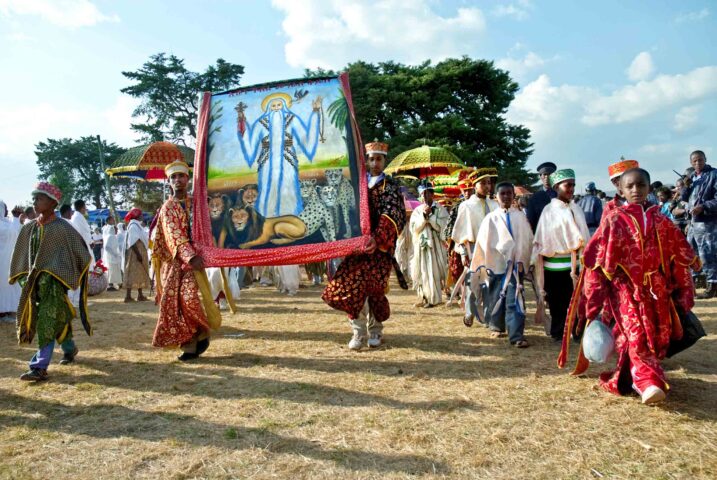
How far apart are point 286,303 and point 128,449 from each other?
6581 millimetres

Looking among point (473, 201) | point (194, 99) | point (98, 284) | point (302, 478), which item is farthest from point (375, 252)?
point (194, 99)

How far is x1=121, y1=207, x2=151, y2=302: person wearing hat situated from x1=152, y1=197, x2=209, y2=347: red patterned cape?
5.53m

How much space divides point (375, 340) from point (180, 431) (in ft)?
8.88

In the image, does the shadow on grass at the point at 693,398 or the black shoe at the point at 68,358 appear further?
the black shoe at the point at 68,358

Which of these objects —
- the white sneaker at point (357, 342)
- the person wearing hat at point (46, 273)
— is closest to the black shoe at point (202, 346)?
the person wearing hat at point (46, 273)

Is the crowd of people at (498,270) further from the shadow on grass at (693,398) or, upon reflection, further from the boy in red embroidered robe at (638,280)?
Result: the shadow on grass at (693,398)

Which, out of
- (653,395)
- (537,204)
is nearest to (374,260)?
(537,204)

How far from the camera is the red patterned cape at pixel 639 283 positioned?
3.72 metres

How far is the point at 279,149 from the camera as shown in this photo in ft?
16.9

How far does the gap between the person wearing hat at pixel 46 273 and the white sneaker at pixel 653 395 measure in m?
5.13

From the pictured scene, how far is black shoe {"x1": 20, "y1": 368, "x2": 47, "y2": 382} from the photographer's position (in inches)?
186

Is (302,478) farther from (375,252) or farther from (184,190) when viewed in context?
(184,190)

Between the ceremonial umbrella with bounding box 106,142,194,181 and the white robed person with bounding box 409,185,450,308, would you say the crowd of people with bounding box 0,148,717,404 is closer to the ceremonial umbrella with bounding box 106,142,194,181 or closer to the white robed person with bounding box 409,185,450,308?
the white robed person with bounding box 409,185,450,308

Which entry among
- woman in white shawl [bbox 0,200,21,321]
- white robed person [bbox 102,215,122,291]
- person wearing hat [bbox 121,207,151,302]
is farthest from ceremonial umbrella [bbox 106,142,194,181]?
white robed person [bbox 102,215,122,291]
